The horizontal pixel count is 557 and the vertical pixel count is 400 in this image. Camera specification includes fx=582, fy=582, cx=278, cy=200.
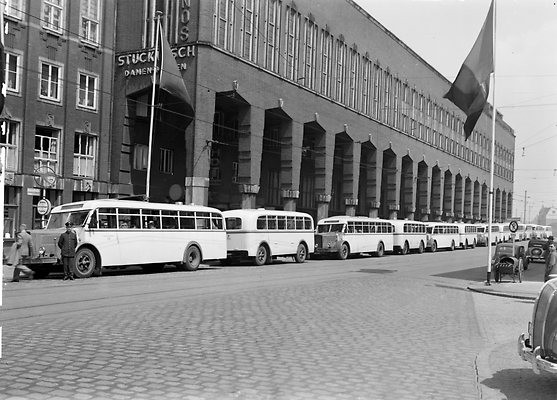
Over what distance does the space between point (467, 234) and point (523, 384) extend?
5443 cm

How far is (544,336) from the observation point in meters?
6.09

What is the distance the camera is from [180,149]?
42.2m

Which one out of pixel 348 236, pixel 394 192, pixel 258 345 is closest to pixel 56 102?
pixel 348 236

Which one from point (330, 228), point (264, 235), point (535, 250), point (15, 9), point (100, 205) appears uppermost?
point (15, 9)

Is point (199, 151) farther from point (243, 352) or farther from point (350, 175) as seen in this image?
point (243, 352)

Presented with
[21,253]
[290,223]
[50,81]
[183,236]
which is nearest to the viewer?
[21,253]

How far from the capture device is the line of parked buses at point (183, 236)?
1944 cm

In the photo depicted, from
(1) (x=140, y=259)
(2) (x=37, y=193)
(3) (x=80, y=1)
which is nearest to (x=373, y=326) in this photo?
(1) (x=140, y=259)

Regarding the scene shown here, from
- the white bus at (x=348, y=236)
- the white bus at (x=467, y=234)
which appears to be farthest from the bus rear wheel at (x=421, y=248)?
the white bus at (x=467, y=234)

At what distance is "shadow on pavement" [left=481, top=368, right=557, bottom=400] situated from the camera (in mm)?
6305

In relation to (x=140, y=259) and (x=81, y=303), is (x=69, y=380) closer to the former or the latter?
(x=81, y=303)

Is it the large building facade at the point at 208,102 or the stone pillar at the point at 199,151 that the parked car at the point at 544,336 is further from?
the stone pillar at the point at 199,151

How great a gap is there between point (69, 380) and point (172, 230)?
664 inches

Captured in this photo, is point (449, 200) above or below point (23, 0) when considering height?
below
